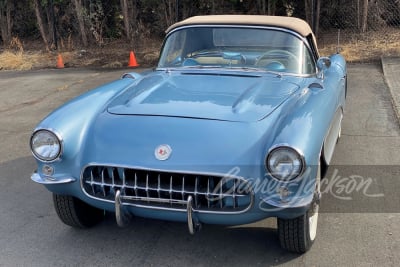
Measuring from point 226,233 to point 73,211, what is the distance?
3.91 feet

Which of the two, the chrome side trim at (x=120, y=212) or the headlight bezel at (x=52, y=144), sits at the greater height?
the headlight bezel at (x=52, y=144)

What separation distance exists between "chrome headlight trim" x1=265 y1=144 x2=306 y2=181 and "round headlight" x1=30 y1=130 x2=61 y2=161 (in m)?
1.47

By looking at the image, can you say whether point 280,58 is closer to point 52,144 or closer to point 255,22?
point 255,22

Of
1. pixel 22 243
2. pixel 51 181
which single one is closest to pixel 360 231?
pixel 51 181

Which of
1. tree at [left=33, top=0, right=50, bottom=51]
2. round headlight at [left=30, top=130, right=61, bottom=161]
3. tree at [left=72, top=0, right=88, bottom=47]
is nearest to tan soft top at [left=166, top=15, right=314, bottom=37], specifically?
round headlight at [left=30, top=130, right=61, bottom=161]

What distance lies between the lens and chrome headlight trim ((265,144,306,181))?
294 cm

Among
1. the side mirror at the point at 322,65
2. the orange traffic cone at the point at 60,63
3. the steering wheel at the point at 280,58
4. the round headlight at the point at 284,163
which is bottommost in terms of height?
the orange traffic cone at the point at 60,63

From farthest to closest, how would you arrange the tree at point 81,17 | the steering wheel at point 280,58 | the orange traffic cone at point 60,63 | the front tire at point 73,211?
the tree at point 81,17
the orange traffic cone at point 60,63
the steering wheel at point 280,58
the front tire at point 73,211

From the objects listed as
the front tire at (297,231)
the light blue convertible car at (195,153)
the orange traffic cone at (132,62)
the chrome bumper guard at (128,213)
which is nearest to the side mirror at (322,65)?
the light blue convertible car at (195,153)

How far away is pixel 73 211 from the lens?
366 centimetres

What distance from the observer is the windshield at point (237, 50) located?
4.47 metres

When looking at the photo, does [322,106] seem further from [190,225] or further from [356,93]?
[356,93]

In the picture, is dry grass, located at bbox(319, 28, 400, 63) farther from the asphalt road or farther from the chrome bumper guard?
the chrome bumper guard

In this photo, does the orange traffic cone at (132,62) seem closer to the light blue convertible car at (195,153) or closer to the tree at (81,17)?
the tree at (81,17)
